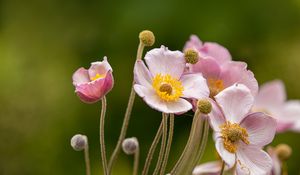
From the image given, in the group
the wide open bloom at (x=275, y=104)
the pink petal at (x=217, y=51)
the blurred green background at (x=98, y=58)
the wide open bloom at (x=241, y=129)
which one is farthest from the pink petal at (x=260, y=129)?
the blurred green background at (x=98, y=58)

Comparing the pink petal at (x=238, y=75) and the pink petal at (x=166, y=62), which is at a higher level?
the pink petal at (x=166, y=62)

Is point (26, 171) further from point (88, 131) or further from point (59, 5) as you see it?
point (59, 5)

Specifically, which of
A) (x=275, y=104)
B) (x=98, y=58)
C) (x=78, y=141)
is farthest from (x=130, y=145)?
(x=98, y=58)

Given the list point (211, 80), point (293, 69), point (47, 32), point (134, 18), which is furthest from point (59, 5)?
point (211, 80)

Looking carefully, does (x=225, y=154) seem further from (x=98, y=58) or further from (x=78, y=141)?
(x=98, y=58)

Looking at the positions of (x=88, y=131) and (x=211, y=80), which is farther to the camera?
(x=88, y=131)

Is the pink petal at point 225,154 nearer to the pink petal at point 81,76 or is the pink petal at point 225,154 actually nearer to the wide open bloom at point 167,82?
the wide open bloom at point 167,82
